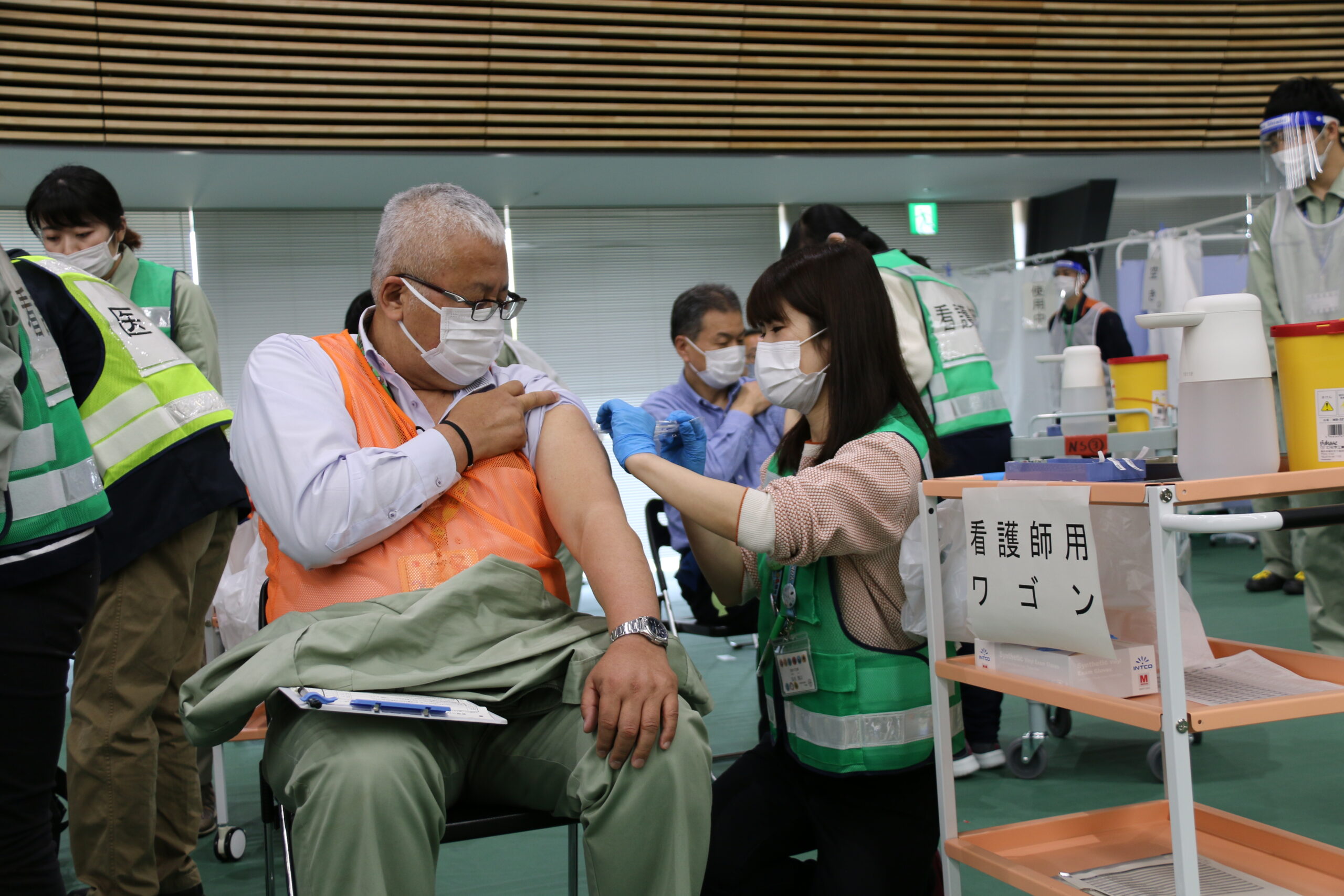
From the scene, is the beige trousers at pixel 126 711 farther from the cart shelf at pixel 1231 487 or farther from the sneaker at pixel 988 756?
the sneaker at pixel 988 756

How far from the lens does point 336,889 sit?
118 cm

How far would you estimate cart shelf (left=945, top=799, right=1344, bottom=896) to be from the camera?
143 cm

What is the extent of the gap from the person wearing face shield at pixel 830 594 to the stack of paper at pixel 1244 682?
367 mm

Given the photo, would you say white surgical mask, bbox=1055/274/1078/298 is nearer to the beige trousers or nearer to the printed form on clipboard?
the beige trousers

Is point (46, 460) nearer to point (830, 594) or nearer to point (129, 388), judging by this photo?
point (129, 388)

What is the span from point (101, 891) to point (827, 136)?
5.65 metres

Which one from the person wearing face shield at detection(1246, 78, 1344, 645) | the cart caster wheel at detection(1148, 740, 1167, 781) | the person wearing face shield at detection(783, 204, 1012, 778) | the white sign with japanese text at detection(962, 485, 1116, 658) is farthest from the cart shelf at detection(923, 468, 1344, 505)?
the person wearing face shield at detection(1246, 78, 1344, 645)

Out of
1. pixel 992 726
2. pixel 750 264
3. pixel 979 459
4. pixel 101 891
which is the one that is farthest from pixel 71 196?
pixel 750 264

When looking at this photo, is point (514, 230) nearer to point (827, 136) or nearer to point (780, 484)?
point (827, 136)

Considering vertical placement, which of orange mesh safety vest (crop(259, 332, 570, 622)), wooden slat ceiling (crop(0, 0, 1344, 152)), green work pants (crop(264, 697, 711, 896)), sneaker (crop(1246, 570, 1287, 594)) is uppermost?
wooden slat ceiling (crop(0, 0, 1344, 152))

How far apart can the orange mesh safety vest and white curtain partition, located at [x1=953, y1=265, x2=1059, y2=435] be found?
6.13m

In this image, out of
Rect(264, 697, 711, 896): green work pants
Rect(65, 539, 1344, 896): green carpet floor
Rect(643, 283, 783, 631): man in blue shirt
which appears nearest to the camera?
Rect(264, 697, 711, 896): green work pants

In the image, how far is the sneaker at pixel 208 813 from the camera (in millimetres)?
2758

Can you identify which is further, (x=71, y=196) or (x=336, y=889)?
(x=71, y=196)
